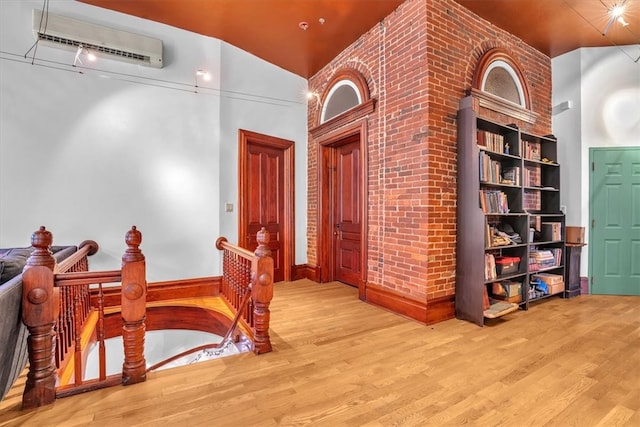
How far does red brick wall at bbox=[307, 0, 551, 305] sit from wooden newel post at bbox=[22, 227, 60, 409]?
2871mm

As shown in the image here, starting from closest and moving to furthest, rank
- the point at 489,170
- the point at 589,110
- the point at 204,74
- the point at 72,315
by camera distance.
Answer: the point at 72,315, the point at 489,170, the point at 204,74, the point at 589,110

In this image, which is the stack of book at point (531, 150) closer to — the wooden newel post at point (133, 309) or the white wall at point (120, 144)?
the white wall at point (120, 144)

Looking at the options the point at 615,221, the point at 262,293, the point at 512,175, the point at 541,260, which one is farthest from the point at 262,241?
the point at 615,221

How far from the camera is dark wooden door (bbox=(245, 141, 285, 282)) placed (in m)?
4.50

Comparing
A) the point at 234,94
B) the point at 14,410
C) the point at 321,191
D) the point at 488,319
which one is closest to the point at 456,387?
the point at 488,319

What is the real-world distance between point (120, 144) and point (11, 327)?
2.46 metres

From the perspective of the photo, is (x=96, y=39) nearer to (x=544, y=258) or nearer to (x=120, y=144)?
(x=120, y=144)

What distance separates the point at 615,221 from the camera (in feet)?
13.3

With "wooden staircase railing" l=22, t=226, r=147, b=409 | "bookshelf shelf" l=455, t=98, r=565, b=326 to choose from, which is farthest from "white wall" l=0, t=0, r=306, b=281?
"bookshelf shelf" l=455, t=98, r=565, b=326

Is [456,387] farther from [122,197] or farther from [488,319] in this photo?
[122,197]

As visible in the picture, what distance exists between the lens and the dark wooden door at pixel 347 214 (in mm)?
4387

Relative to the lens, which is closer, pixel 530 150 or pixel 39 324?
pixel 39 324

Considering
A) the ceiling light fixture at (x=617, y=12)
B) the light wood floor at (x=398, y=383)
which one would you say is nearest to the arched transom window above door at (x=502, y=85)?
the ceiling light fixture at (x=617, y=12)

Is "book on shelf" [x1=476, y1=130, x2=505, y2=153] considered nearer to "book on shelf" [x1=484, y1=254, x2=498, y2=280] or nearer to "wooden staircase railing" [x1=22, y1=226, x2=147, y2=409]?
"book on shelf" [x1=484, y1=254, x2=498, y2=280]
